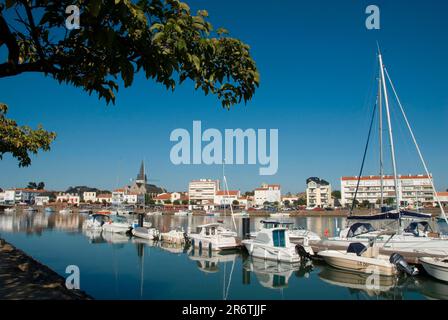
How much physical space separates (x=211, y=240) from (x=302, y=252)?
891 cm

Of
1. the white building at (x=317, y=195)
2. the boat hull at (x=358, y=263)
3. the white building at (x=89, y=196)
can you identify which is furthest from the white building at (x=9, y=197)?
the boat hull at (x=358, y=263)

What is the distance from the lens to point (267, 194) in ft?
565

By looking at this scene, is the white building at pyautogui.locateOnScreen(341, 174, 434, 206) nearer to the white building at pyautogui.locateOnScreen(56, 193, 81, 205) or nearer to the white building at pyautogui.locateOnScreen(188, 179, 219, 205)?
the white building at pyautogui.locateOnScreen(188, 179, 219, 205)

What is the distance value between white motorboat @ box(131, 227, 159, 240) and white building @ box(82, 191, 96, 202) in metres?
158

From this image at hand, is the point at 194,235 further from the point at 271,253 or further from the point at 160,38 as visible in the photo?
the point at 160,38

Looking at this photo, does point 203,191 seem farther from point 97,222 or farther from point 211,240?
Answer: point 211,240

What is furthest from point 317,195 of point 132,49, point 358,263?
point 132,49

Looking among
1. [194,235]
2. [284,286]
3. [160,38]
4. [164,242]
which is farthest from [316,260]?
[160,38]

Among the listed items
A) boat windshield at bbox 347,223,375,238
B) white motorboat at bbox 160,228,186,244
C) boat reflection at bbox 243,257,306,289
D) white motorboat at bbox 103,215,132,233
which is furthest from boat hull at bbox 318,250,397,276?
white motorboat at bbox 103,215,132,233

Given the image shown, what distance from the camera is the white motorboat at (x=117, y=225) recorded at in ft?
164

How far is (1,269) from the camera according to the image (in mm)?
15508

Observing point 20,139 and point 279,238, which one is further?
point 279,238

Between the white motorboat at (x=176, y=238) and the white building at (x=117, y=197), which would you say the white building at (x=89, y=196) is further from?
the white motorboat at (x=176, y=238)
